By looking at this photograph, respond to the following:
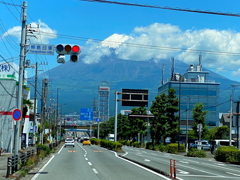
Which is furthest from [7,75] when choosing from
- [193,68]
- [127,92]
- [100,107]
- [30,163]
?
[100,107]

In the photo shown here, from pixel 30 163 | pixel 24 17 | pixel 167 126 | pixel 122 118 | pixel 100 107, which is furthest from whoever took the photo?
pixel 100 107

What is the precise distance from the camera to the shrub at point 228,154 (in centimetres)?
3288

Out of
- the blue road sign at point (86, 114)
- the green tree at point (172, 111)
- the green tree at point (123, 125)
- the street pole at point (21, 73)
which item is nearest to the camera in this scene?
the street pole at point (21, 73)

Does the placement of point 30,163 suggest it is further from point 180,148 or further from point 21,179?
point 180,148

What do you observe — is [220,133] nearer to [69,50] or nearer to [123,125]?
[123,125]

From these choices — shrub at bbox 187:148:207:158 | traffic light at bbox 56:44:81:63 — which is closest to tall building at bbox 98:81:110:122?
shrub at bbox 187:148:207:158

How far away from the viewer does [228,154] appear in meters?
33.7

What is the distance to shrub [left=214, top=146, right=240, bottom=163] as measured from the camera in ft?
108

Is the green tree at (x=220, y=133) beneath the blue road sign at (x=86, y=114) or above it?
beneath

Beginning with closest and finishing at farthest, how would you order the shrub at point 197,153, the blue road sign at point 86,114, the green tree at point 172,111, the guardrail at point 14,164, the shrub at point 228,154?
the guardrail at point 14,164
the shrub at point 228,154
the shrub at point 197,153
the green tree at point 172,111
the blue road sign at point 86,114

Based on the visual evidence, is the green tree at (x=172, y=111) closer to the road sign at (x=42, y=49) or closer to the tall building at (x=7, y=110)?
the tall building at (x=7, y=110)

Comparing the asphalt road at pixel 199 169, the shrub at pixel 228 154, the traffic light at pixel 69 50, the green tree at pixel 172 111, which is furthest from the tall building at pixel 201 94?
the traffic light at pixel 69 50

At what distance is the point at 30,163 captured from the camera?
2306cm

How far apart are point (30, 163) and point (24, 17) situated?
30.0 ft
